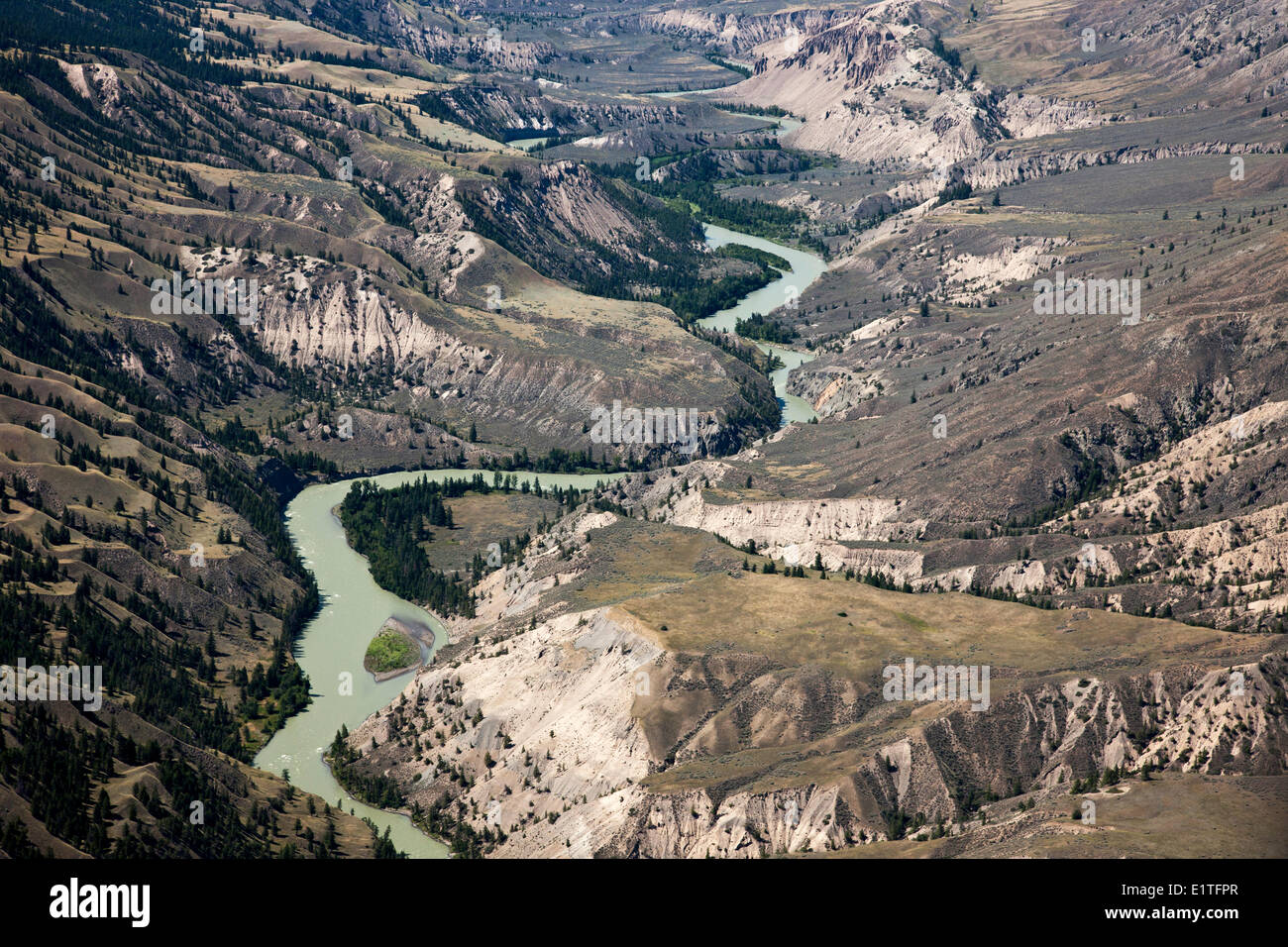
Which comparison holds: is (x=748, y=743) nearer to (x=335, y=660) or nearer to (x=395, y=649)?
A: (x=395, y=649)

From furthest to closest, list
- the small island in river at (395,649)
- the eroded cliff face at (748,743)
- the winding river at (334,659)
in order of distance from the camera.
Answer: the small island in river at (395,649) < the winding river at (334,659) < the eroded cliff face at (748,743)

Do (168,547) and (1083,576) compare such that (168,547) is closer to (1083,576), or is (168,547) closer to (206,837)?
(206,837)

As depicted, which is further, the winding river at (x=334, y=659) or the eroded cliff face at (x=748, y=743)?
the winding river at (x=334, y=659)

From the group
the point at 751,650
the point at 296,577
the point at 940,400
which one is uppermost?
the point at 940,400

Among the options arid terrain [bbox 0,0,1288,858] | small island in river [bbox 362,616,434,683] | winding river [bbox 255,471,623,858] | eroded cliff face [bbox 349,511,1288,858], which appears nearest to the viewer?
eroded cliff face [bbox 349,511,1288,858]

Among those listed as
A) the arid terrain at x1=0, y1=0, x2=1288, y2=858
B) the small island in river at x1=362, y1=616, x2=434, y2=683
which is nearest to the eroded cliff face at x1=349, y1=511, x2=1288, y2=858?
the arid terrain at x1=0, y1=0, x2=1288, y2=858

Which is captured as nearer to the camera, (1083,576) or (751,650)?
(751,650)

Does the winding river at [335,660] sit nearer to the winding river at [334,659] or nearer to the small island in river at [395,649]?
the winding river at [334,659]

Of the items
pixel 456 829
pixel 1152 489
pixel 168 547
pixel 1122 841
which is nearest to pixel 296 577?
pixel 168 547

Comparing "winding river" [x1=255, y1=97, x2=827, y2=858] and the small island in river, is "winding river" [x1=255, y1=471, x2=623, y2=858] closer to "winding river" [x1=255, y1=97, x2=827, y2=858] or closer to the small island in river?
"winding river" [x1=255, y1=97, x2=827, y2=858]

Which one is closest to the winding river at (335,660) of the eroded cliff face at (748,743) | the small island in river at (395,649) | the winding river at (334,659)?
the winding river at (334,659)

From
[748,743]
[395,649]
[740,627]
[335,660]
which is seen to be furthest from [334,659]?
[748,743]
